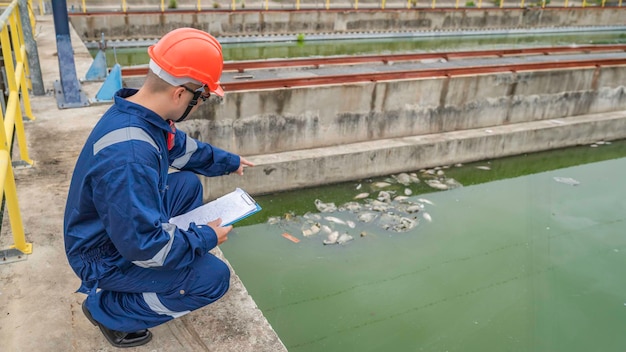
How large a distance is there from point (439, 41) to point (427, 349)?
16.3 meters

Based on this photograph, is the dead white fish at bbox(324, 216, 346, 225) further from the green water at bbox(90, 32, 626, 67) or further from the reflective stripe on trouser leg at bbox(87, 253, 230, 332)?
the green water at bbox(90, 32, 626, 67)

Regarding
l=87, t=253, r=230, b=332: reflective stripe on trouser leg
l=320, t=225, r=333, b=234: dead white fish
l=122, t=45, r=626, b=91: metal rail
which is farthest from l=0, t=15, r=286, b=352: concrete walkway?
l=122, t=45, r=626, b=91: metal rail

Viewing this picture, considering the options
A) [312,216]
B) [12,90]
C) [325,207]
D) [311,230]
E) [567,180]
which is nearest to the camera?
[12,90]

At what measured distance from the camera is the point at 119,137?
1.87 m

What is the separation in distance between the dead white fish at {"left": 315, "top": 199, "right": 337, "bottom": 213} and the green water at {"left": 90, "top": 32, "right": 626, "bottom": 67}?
27.4 ft

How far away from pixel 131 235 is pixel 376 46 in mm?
16192

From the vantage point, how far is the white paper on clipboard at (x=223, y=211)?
238 cm

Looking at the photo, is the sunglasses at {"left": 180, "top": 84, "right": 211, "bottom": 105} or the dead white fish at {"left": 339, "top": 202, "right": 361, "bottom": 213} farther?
the dead white fish at {"left": 339, "top": 202, "right": 361, "bottom": 213}

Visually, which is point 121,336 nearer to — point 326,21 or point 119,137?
point 119,137

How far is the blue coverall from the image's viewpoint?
6.00 ft

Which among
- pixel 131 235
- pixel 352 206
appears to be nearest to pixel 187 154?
pixel 131 235

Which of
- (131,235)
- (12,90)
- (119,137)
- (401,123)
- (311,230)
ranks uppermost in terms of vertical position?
(119,137)

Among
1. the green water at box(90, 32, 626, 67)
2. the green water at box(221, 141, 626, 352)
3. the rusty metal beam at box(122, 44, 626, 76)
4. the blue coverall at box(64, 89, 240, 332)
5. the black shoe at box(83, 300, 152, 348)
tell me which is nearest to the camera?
the blue coverall at box(64, 89, 240, 332)

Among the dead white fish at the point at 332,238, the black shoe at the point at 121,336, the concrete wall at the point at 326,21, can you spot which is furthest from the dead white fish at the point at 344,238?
the concrete wall at the point at 326,21
